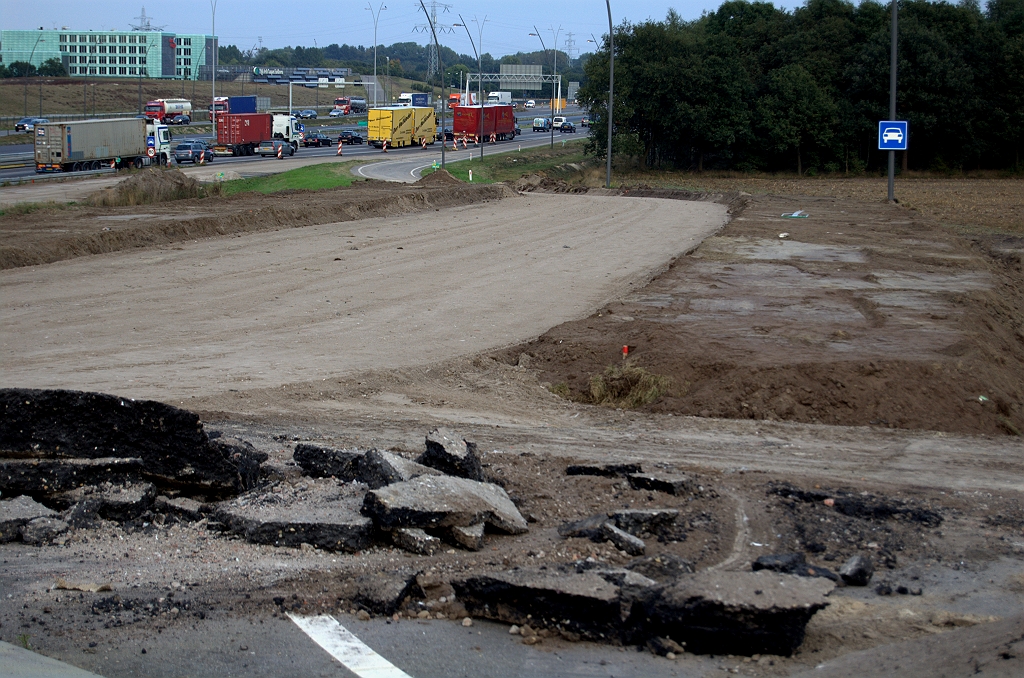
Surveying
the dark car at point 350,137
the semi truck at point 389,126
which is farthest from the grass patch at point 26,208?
the dark car at point 350,137

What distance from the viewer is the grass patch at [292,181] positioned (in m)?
47.7

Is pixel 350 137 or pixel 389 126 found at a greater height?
pixel 389 126

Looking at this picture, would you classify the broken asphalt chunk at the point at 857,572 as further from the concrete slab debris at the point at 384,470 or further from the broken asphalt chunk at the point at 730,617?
the concrete slab debris at the point at 384,470

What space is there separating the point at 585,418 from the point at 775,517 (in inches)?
176

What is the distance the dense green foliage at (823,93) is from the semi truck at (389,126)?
19890mm

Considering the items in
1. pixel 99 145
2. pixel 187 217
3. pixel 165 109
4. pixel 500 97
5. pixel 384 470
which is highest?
pixel 500 97

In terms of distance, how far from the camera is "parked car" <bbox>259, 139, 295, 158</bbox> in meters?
71.2

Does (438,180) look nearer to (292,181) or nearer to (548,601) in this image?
(292,181)

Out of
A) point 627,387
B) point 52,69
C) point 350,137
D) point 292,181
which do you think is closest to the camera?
point 627,387

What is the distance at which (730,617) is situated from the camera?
5.80m

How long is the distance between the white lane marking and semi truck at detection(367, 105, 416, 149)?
77.6 m

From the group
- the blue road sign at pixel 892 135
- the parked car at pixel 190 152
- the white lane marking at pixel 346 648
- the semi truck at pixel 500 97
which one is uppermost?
the semi truck at pixel 500 97

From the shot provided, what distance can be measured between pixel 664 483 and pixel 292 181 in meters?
44.2

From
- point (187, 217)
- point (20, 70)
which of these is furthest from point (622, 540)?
point (20, 70)
